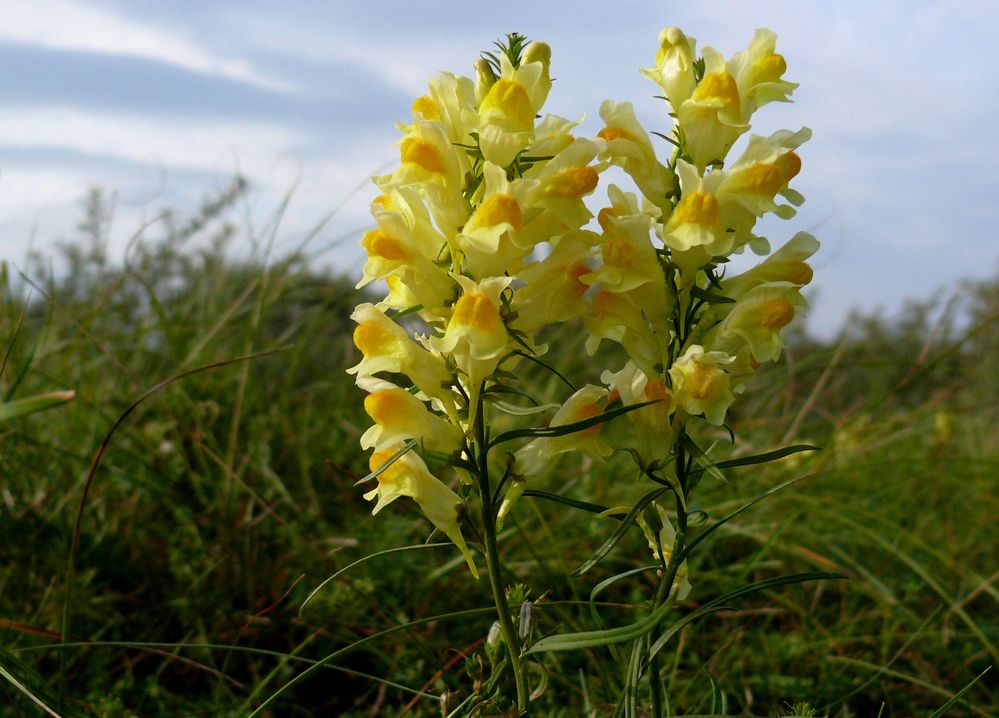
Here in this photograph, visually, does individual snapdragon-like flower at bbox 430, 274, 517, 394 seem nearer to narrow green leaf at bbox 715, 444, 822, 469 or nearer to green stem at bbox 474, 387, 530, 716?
green stem at bbox 474, 387, 530, 716

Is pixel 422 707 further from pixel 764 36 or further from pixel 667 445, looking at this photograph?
pixel 764 36

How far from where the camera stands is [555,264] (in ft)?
4.35

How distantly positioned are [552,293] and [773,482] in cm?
233

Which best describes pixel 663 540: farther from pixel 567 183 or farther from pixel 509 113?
pixel 509 113

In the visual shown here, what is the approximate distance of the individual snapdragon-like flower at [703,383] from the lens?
126cm

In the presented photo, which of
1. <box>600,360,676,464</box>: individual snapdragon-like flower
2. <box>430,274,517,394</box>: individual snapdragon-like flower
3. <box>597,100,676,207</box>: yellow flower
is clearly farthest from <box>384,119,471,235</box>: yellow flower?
<box>600,360,676,464</box>: individual snapdragon-like flower

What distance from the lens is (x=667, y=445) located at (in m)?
1.34

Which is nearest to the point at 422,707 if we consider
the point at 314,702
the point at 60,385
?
the point at 314,702

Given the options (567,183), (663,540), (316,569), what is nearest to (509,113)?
(567,183)

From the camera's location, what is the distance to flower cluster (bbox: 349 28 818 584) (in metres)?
1.28

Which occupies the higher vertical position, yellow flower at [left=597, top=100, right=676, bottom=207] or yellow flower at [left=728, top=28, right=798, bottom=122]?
yellow flower at [left=728, top=28, right=798, bottom=122]

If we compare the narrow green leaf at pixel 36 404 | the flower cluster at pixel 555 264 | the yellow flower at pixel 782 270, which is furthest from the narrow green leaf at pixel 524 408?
the narrow green leaf at pixel 36 404

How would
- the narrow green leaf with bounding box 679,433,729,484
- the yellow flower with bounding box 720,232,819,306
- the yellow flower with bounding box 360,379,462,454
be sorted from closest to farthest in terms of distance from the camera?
the narrow green leaf with bounding box 679,433,729,484 → the yellow flower with bounding box 360,379,462,454 → the yellow flower with bounding box 720,232,819,306

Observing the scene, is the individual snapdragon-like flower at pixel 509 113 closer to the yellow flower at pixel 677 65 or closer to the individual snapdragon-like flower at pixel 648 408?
the yellow flower at pixel 677 65
